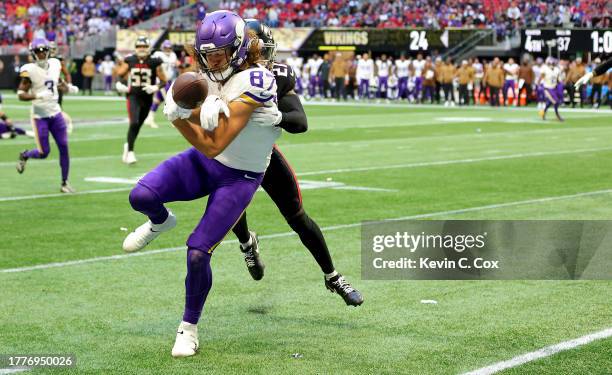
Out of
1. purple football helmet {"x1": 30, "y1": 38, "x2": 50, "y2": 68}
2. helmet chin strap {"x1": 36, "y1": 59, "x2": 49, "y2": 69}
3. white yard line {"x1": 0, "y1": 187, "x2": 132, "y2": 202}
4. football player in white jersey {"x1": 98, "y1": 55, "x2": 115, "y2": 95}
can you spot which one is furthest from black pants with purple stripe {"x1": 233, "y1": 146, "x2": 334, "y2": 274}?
football player in white jersey {"x1": 98, "y1": 55, "x2": 115, "y2": 95}

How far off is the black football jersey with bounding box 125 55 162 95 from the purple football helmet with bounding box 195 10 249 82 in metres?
10.8

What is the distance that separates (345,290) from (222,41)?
1.82 metres

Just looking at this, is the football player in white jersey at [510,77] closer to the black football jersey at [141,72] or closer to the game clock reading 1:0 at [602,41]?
the game clock reading 1:0 at [602,41]

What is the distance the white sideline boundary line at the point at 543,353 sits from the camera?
5.34 m

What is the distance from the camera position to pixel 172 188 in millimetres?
5691

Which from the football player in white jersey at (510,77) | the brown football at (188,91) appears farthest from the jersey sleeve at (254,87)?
the football player in white jersey at (510,77)

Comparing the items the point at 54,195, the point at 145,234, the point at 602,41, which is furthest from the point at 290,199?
the point at 602,41

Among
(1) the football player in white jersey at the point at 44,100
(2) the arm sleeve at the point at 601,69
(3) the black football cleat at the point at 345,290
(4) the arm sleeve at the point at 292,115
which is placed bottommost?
(1) the football player in white jersey at the point at 44,100

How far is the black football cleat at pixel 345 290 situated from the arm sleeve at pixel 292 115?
3.34ft

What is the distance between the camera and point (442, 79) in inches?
1444

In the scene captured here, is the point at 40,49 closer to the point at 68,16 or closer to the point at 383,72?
the point at 383,72

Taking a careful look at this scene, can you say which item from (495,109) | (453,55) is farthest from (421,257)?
(453,55)

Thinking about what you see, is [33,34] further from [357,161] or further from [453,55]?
[357,161]

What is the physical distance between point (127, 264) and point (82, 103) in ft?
95.8
